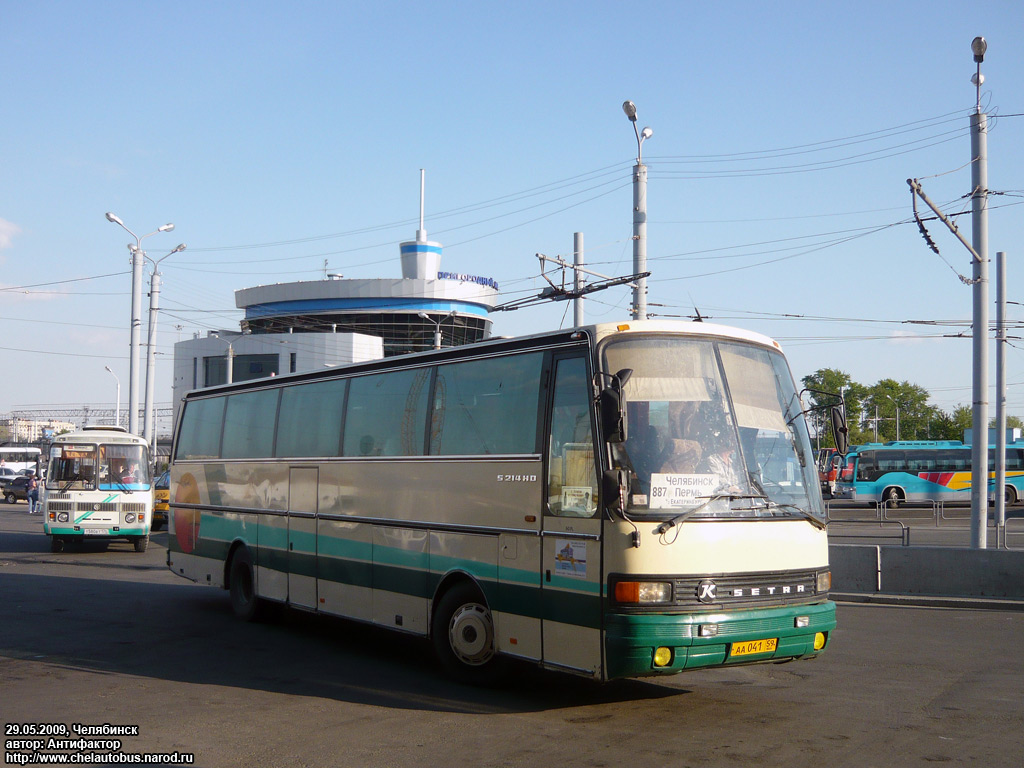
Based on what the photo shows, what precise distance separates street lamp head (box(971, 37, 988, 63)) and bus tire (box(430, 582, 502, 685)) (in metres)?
15.3

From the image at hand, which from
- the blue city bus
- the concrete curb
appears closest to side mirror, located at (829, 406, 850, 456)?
the concrete curb

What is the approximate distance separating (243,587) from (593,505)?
7718mm

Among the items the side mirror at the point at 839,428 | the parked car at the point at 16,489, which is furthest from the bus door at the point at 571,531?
the parked car at the point at 16,489

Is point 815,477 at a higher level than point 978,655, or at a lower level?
higher

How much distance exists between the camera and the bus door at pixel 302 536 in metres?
12.2

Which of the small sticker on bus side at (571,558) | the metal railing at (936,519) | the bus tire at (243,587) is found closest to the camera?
the small sticker on bus side at (571,558)

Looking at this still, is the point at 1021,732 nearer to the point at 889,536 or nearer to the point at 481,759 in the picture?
the point at 481,759

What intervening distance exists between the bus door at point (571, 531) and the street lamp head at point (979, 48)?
14.4m

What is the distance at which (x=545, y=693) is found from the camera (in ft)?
29.5

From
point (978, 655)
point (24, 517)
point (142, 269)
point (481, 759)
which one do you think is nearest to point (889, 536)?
point (978, 655)

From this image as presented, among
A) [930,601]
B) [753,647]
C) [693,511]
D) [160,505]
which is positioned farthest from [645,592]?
[160,505]

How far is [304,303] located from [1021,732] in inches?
2762

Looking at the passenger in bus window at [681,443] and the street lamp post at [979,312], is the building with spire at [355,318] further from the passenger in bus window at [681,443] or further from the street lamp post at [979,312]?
the passenger in bus window at [681,443]

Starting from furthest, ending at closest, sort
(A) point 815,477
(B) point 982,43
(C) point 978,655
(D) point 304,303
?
(D) point 304,303, (B) point 982,43, (C) point 978,655, (A) point 815,477
